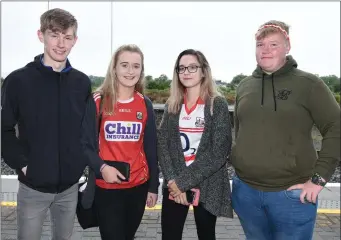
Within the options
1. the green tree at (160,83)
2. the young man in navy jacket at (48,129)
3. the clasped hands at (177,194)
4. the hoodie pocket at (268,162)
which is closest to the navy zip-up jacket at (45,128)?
the young man in navy jacket at (48,129)

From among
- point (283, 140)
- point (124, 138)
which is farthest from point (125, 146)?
point (283, 140)

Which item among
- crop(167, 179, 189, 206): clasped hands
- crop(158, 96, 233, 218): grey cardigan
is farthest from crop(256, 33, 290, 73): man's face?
crop(167, 179, 189, 206): clasped hands

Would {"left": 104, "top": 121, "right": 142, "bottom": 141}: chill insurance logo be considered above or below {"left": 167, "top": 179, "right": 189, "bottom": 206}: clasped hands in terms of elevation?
above

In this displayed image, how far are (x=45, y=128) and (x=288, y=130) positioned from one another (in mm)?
1672

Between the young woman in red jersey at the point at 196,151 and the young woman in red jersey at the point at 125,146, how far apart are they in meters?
0.14

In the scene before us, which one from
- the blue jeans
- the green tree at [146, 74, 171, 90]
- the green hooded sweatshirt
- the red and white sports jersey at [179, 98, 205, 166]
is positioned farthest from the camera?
the green tree at [146, 74, 171, 90]

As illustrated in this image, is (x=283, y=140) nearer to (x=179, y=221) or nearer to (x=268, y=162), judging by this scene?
(x=268, y=162)

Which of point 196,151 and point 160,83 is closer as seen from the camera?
point 196,151

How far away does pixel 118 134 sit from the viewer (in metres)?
2.64

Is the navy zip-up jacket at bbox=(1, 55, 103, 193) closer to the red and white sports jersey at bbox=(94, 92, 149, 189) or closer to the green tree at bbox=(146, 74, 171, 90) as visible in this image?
the red and white sports jersey at bbox=(94, 92, 149, 189)

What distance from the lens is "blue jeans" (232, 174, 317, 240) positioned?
2406 millimetres

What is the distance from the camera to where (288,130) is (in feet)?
7.72

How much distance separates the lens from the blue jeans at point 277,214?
241 cm

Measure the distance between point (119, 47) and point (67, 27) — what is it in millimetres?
440
